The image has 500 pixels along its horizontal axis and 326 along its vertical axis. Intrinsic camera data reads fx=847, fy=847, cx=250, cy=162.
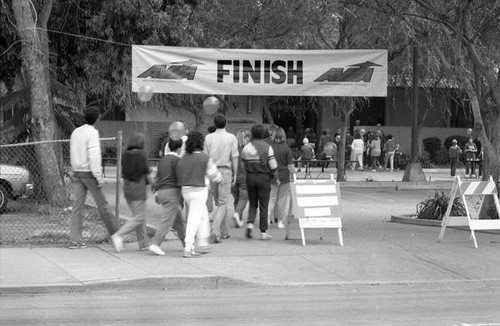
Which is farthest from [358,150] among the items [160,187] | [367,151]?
[160,187]

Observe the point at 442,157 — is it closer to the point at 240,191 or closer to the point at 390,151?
the point at 390,151

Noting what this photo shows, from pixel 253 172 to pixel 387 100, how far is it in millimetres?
33952

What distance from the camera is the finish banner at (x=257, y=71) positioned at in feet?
54.6

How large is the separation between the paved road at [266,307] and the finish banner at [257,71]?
714 centimetres

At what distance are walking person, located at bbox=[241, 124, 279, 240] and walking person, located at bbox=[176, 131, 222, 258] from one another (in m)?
1.59

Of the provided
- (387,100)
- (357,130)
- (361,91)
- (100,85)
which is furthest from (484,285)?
(387,100)

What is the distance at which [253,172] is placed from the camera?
13.6 metres

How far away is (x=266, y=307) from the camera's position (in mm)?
9219

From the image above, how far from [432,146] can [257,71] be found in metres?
28.9

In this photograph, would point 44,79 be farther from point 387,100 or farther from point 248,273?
point 387,100

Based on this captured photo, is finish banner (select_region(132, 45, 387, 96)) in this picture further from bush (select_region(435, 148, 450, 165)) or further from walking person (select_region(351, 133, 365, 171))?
bush (select_region(435, 148, 450, 165))

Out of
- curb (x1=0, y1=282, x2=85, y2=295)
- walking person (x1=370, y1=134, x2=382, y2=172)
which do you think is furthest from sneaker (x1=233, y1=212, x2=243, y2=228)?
walking person (x1=370, y1=134, x2=382, y2=172)

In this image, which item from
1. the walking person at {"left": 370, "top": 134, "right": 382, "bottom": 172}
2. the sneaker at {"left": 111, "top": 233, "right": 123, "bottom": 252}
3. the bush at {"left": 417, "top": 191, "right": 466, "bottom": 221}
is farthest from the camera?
the walking person at {"left": 370, "top": 134, "right": 382, "bottom": 172}

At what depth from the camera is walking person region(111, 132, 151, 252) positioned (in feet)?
38.9
